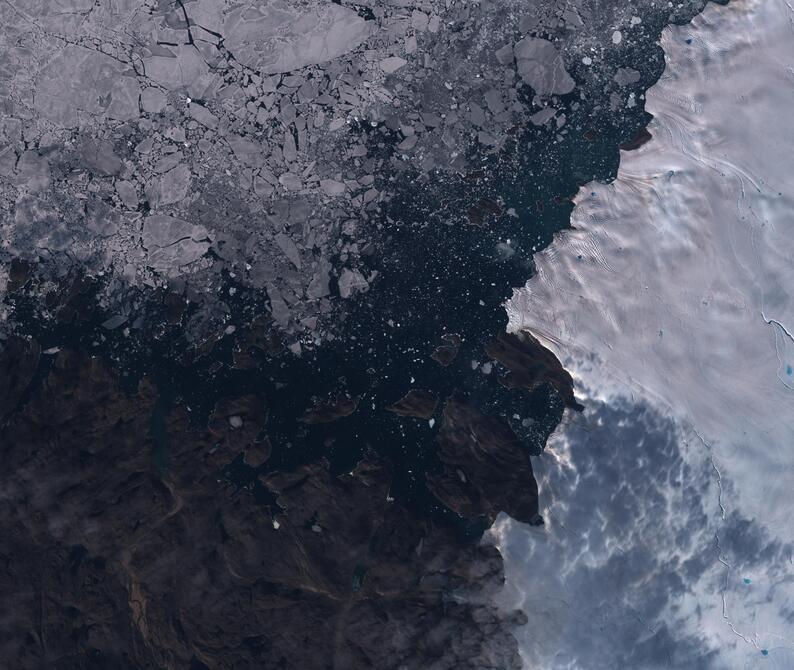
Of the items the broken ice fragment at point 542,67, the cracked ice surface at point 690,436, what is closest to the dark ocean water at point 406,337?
the broken ice fragment at point 542,67

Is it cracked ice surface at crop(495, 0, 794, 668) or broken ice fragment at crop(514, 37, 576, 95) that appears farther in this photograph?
broken ice fragment at crop(514, 37, 576, 95)

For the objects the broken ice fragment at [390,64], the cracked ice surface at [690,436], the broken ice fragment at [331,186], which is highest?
the broken ice fragment at [390,64]

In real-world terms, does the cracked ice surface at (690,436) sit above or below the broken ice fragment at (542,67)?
below

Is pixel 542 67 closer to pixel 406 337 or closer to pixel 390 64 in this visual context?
pixel 390 64

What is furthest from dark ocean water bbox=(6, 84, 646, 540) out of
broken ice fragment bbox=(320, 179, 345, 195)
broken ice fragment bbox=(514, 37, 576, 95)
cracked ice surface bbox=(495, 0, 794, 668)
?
cracked ice surface bbox=(495, 0, 794, 668)

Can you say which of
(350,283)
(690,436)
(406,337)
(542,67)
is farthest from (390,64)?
(690,436)

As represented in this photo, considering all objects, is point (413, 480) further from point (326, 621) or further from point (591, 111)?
point (591, 111)

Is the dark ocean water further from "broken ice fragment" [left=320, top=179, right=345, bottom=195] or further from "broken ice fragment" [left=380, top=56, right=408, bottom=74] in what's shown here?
"broken ice fragment" [left=380, top=56, right=408, bottom=74]

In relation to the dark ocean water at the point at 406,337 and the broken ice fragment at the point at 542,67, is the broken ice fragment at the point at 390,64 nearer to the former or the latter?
the dark ocean water at the point at 406,337

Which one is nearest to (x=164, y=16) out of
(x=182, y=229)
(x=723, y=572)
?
(x=182, y=229)
